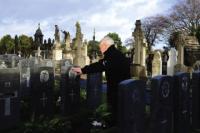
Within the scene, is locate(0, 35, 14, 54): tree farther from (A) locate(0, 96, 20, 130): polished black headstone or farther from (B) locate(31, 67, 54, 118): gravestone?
(A) locate(0, 96, 20, 130): polished black headstone

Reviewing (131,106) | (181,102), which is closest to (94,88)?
(181,102)

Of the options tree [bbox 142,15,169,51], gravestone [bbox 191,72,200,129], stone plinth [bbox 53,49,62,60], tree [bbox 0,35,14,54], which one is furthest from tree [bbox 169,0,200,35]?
gravestone [bbox 191,72,200,129]

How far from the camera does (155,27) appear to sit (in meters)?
74.4

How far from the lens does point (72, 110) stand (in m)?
11.4

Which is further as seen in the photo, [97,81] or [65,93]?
[97,81]

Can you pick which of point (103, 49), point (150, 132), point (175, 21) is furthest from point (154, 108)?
point (175, 21)

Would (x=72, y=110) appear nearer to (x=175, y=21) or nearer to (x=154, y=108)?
(x=154, y=108)

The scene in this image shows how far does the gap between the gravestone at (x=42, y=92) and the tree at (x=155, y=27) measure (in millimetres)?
58610

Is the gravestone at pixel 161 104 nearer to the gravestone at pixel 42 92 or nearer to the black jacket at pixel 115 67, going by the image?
the black jacket at pixel 115 67

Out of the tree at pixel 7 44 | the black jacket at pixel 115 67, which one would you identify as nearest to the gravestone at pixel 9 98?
the black jacket at pixel 115 67

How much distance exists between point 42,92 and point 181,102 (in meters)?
3.43

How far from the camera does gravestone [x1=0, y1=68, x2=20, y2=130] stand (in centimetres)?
971

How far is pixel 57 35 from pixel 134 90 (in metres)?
47.1

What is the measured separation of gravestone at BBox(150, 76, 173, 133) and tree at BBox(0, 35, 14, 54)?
286 ft
